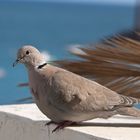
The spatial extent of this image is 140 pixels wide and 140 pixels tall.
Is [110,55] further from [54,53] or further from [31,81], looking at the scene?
[54,53]

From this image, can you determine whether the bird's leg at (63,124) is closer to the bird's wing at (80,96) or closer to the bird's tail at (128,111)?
the bird's wing at (80,96)

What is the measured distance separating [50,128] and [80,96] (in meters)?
0.25

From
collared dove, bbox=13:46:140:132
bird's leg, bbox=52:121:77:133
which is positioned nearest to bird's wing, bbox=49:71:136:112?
collared dove, bbox=13:46:140:132

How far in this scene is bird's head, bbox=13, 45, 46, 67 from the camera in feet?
10.1

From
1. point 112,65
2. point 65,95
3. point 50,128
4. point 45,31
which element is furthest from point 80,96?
point 45,31

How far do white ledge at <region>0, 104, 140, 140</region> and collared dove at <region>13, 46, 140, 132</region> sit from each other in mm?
64

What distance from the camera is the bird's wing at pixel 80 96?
Result: 10.1ft

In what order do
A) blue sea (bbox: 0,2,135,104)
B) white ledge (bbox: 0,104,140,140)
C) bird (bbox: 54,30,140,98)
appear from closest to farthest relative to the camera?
white ledge (bbox: 0,104,140,140)
bird (bbox: 54,30,140,98)
blue sea (bbox: 0,2,135,104)

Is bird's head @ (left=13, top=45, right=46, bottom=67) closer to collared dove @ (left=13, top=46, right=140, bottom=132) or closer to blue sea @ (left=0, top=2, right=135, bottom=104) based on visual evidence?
collared dove @ (left=13, top=46, right=140, bottom=132)

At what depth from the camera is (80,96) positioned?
121 inches

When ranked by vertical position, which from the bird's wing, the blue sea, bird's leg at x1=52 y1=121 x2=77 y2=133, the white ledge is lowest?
the blue sea

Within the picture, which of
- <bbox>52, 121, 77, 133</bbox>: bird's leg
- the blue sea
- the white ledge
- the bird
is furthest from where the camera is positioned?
the blue sea

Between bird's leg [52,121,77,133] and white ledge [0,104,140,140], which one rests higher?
bird's leg [52,121,77,133]

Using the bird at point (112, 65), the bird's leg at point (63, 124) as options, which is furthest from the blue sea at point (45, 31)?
the bird's leg at point (63, 124)
